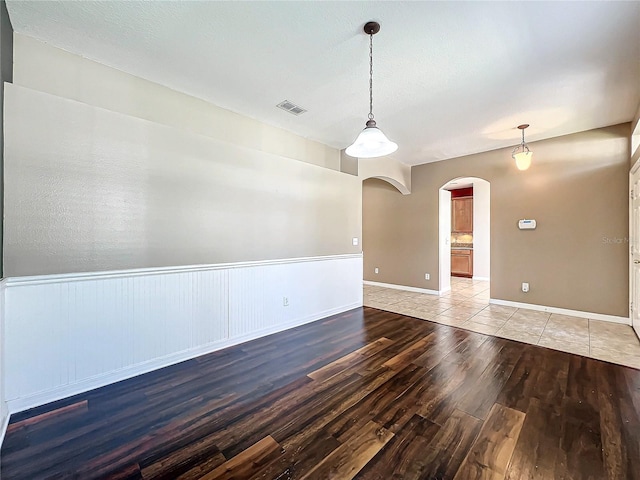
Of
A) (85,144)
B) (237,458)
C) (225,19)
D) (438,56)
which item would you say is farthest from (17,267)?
(438,56)

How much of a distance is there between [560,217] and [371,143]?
4.16 meters

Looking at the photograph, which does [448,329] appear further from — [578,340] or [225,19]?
[225,19]

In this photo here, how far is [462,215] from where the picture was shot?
28.9ft

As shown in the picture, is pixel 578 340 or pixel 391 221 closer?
pixel 578 340

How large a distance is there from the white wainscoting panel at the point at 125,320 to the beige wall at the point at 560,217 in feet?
12.9

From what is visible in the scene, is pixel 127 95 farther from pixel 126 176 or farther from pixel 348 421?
pixel 348 421

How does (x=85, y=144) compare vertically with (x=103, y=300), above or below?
above

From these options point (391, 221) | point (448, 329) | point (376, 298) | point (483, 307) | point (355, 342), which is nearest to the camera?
point (355, 342)

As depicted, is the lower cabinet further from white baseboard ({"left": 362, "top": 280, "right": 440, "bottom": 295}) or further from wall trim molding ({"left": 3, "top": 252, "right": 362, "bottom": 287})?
wall trim molding ({"left": 3, "top": 252, "right": 362, "bottom": 287})

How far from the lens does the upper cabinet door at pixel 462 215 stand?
8617 mm

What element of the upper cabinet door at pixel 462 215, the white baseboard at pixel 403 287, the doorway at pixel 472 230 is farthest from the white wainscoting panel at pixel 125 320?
the upper cabinet door at pixel 462 215

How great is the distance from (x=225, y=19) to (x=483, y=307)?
5.47 meters

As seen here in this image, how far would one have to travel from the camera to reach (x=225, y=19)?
6.70 feet

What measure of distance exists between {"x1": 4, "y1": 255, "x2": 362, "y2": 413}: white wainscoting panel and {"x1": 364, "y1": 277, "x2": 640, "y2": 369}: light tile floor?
2.43 meters
